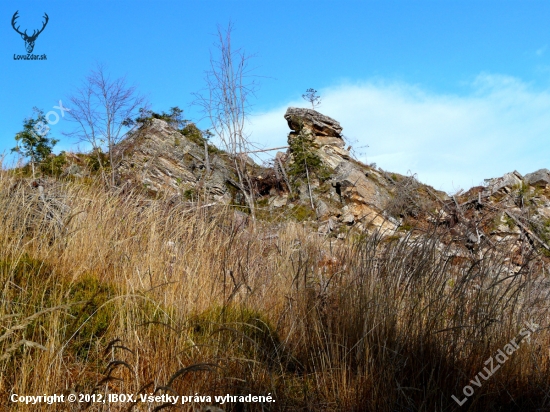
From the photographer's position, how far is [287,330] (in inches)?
126

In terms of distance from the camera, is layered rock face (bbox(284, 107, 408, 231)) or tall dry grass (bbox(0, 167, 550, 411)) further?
layered rock face (bbox(284, 107, 408, 231))

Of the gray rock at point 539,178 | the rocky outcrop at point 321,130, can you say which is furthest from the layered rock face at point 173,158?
the gray rock at point 539,178

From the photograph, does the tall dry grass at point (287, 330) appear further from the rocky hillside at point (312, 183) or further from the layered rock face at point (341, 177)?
the layered rock face at point (341, 177)

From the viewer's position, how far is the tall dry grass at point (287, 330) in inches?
94.1

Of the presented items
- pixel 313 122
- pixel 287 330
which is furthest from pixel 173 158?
pixel 287 330

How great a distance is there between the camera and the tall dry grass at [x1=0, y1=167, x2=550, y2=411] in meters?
2.39

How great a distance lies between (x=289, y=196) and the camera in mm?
14523

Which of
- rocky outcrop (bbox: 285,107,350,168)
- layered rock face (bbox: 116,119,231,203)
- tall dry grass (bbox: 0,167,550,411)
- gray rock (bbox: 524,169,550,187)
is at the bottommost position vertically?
tall dry grass (bbox: 0,167,550,411)

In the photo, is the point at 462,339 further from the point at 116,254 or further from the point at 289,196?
the point at 289,196

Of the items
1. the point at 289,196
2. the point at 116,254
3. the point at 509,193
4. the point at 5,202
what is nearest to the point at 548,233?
the point at 509,193

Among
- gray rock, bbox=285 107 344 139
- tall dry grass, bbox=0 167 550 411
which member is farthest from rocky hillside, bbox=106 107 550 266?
tall dry grass, bbox=0 167 550 411

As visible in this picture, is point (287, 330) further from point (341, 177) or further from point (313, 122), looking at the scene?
point (313, 122)

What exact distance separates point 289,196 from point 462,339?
11.8 meters

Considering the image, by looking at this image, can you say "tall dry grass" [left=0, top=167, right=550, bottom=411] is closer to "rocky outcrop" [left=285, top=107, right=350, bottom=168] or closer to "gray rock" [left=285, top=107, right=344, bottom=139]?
"rocky outcrop" [left=285, top=107, right=350, bottom=168]
